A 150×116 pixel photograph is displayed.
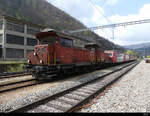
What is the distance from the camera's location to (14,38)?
90.7ft

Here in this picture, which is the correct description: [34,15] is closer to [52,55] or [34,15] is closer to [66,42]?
[66,42]

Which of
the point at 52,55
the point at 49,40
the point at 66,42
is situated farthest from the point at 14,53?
the point at 52,55

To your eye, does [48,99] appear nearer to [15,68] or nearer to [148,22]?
[15,68]

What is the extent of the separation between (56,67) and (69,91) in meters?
2.95

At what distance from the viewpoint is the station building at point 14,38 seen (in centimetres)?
2578

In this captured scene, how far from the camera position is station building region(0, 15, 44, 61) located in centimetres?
2578

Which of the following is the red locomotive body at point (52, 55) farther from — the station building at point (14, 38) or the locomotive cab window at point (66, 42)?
the station building at point (14, 38)

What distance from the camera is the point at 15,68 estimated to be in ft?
44.8

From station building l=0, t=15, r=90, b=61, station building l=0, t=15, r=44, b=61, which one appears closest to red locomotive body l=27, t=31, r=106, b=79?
station building l=0, t=15, r=90, b=61

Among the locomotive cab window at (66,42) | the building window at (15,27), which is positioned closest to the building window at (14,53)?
the building window at (15,27)

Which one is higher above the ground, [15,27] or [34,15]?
[34,15]

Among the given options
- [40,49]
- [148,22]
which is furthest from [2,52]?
[148,22]

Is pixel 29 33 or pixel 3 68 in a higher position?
pixel 29 33

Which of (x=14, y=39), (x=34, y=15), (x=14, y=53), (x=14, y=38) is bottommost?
(x=14, y=53)
